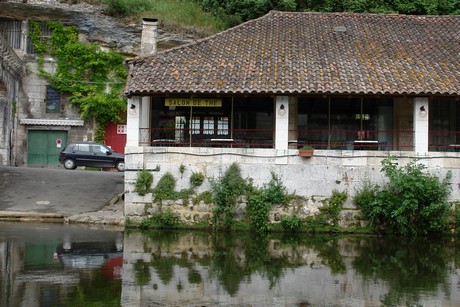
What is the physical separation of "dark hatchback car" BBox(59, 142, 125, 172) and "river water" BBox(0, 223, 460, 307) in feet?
41.2

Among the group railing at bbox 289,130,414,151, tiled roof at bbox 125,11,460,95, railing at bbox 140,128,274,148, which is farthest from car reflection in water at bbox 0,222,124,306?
railing at bbox 289,130,414,151

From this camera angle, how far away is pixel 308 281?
11.5m

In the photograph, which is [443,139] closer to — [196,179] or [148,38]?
[196,179]

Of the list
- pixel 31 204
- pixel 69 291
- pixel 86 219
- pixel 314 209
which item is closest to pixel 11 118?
pixel 31 204

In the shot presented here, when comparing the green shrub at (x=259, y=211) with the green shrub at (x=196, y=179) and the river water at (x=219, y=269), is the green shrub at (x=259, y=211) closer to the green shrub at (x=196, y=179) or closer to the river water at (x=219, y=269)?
the river water at (x=219, y=269)

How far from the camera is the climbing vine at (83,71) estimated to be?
111ft

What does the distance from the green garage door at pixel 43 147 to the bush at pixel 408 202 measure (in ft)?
66.8

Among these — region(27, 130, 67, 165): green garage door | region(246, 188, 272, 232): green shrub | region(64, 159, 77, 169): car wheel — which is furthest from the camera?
region(27, 130, 67, 165): green garage door

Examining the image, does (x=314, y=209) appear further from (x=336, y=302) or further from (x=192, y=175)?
(x=336, y=302)

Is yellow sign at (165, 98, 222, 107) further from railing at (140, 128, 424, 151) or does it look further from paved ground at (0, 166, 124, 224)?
paved ground at (0, 166, 124, 224)

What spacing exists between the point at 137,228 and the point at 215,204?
8.01 ft

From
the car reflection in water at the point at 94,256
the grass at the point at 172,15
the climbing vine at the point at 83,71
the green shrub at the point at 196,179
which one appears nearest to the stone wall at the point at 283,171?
the green shrub at the point at 196,179

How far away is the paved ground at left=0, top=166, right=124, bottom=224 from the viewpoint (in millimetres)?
19672

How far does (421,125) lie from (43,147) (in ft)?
71.1
